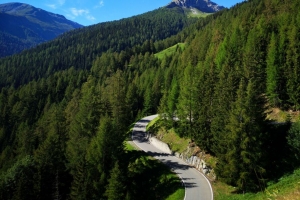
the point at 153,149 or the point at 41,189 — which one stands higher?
the point at 153,149

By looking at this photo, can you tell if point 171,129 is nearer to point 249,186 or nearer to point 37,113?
point 249,186

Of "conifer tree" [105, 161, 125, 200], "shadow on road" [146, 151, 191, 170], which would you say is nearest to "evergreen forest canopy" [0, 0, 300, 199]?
"conifer tree" [105, 161, 125, 200]

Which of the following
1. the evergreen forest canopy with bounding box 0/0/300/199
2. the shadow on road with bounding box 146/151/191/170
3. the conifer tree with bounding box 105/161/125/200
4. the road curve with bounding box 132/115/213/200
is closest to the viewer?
the evergreen forest canopy with bounding box 0/0/300/199

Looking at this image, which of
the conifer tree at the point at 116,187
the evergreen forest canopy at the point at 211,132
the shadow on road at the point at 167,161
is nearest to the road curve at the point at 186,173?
the shadow on road at the point at 167,161

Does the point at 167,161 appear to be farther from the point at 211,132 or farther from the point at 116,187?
the point at 116,187

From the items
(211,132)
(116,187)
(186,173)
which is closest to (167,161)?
(186,173)

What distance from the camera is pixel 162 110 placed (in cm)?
5259

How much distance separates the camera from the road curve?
101 ft

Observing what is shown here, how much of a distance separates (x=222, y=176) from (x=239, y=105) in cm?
833

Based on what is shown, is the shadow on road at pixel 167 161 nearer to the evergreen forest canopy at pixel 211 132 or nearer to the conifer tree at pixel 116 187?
the evergreen forest canopy at pixel 211 132

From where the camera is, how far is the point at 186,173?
120 feet

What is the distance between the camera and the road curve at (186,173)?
30.7 metres

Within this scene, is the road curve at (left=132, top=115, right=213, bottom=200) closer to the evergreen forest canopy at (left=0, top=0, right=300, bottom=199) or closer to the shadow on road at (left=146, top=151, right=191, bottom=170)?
the shadow on road at (left=146, top=151, right=191, bottom=170)

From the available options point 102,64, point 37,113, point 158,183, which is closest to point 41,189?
point 158,183
